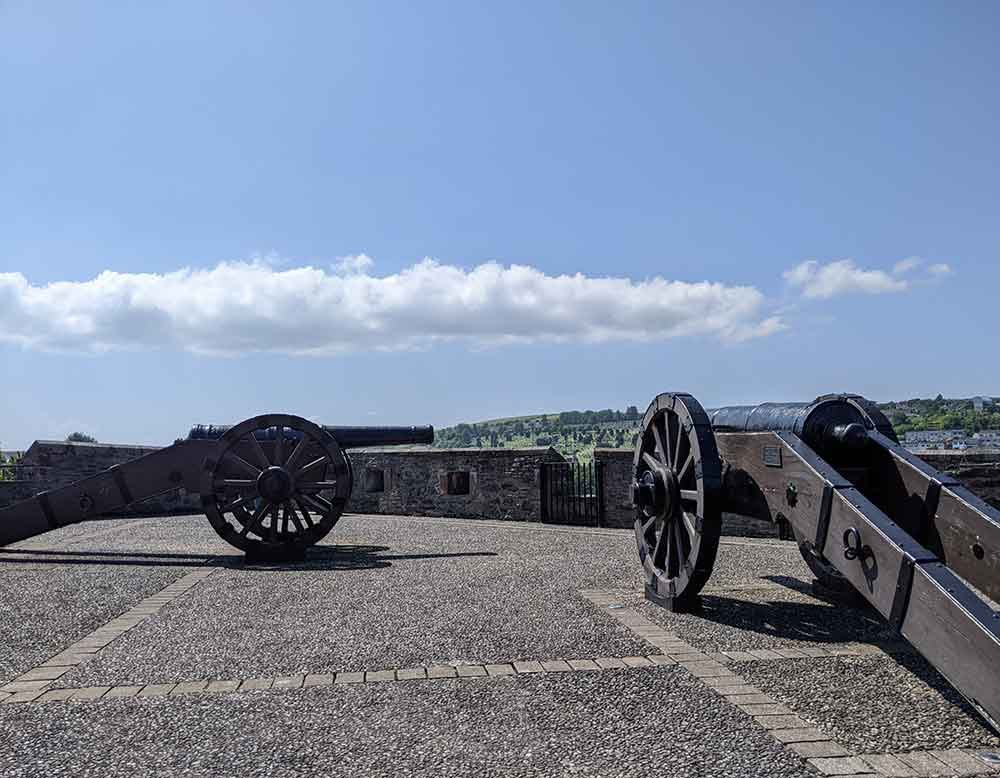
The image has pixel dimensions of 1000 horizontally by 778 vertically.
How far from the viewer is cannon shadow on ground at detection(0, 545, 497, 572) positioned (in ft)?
33.1

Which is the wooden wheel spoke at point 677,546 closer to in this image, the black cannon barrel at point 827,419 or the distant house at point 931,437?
the black cannon barrel at point 827,419

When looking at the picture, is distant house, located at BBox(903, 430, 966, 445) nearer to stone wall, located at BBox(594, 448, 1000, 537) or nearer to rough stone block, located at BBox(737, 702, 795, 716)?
stone wall, located at BBox(594, 448, 1000, 537)

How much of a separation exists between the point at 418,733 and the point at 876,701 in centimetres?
233

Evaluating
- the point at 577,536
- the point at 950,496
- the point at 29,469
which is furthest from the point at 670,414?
the point at 29,469

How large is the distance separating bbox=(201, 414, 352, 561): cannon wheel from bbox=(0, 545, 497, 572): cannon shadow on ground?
0.26 m

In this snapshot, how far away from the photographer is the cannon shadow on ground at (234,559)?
1009 cm

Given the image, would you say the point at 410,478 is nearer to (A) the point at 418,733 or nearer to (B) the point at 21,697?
(B) the point at 21,697

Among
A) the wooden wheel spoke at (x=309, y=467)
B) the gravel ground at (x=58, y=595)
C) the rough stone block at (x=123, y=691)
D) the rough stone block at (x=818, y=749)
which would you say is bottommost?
the rough stone block at (x=818, y=749)

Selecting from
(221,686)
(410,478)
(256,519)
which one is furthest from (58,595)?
(410,478)

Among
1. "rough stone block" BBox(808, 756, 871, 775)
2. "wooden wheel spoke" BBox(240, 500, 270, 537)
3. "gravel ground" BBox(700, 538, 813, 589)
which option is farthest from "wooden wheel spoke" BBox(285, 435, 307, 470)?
"rough stone block" BBox(808, 756, 871, 775)

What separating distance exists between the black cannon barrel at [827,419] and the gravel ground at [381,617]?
196cm

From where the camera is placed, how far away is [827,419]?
22.0ft

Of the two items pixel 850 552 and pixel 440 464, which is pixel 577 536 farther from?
pixel 850 552

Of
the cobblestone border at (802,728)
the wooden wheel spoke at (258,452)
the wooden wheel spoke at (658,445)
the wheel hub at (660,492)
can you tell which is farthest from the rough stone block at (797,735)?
the wooden wheel spoke at (258,452)
